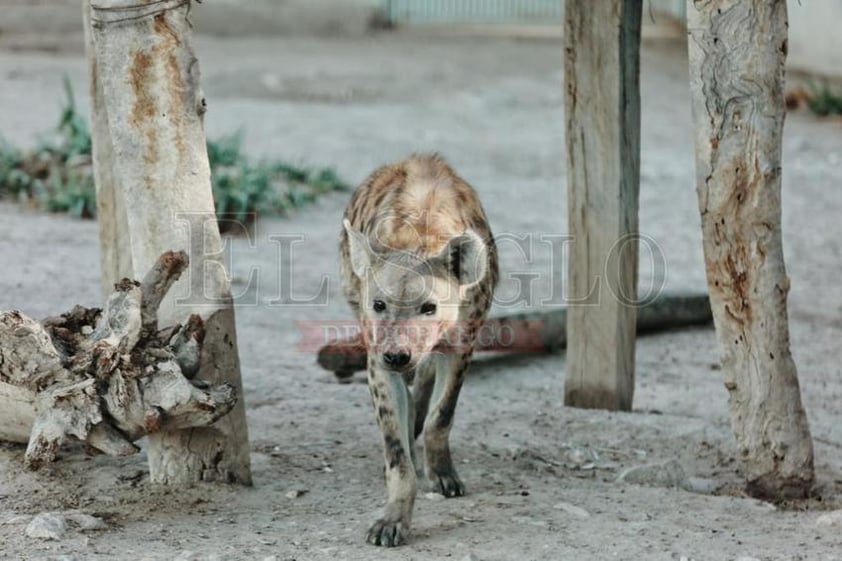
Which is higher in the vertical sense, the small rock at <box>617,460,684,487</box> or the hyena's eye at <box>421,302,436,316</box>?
the hyena's eye at <box>421,302,436,316</box>

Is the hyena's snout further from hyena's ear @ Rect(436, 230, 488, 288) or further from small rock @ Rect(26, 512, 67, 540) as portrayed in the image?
small rock @ Rect(26, 512, 67, 540)

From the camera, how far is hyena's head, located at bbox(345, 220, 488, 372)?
3.78m

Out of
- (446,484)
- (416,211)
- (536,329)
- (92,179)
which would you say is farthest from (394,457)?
(92,179)

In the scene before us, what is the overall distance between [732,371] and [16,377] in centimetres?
201

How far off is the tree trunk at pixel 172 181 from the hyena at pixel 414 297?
411 mm

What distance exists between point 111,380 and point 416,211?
106 centimetres

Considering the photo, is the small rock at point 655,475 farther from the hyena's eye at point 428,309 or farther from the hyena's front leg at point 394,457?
the hyena's eye at point 428,309

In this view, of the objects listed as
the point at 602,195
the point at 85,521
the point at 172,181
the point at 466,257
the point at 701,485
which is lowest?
the point at 701,485

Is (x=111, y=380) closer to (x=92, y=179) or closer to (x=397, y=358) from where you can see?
(x=397, y=358)

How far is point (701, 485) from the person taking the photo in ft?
14.0

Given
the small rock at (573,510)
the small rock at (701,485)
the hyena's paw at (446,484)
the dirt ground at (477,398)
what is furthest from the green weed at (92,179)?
the small rock at (573,510)

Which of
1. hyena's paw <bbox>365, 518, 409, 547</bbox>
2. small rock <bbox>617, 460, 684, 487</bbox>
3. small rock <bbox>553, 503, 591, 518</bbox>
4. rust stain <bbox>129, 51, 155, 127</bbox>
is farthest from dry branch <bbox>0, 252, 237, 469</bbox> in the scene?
small rock <bbox>617, 460, 684, 487</bbox>

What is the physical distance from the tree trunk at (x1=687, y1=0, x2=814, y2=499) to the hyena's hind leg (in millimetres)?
802

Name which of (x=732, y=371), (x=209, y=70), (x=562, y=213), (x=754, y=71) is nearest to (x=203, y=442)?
(x=732, y=371)
